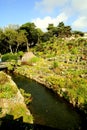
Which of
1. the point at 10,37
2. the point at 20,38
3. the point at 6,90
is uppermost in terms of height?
the point at 10,37

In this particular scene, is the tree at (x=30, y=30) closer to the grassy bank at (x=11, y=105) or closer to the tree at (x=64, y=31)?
the tree at (x=64, y=31)

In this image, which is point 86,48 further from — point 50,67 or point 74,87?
point 74,87

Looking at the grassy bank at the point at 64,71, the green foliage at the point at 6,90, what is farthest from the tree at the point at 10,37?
the green foliage at the point at 6,90

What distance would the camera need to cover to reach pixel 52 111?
28688 mm

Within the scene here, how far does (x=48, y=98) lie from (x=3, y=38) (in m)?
49.8

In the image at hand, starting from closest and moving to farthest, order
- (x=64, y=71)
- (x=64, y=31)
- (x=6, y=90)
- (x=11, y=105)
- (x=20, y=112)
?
(x=20, y=112) → (x=11, y=105) → (x=6, y=90) → (x=64, y=71) → (x=64, y=31)

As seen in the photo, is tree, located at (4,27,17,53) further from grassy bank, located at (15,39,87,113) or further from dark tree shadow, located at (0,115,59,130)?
dark tree shadow, located at (0,115,59,130)

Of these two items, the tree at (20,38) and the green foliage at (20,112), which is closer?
the green foliage at (20,112)

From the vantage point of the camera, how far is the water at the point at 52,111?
2507cm

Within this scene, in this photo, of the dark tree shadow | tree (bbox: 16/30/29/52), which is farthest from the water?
tree (bbox: 16/30/29/52)

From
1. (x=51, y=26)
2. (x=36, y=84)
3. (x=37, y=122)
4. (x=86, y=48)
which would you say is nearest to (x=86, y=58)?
(x=86, y=48)

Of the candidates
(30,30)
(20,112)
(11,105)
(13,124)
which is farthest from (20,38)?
(13,124)

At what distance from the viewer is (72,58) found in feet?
177

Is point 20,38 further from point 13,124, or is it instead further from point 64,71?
point 13,124
